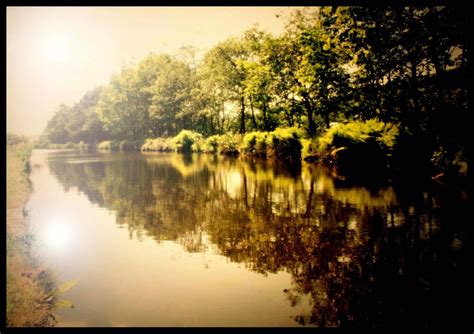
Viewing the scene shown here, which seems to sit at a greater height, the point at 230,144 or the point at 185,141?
the point at 185,141

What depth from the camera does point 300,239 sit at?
922 cm

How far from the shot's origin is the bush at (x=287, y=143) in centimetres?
3306

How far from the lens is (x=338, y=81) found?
113 feet

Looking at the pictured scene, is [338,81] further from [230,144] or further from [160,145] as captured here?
[160,145]

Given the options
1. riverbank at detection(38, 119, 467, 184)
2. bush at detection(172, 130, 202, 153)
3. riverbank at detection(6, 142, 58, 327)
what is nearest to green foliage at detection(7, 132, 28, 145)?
bush at detection(172, 130, 202, 153)

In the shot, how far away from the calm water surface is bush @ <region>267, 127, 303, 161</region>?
17.6 metres

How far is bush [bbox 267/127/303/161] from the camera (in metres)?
33.1

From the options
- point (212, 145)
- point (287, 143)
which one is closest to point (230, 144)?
point (212, 145)

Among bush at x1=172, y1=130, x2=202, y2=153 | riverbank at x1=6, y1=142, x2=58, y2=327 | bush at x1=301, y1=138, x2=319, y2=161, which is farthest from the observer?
bush at x1=172, y1=130, x2=202, y2=153

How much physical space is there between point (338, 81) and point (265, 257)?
2976 cm

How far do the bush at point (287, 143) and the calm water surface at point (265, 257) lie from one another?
57.6 ft

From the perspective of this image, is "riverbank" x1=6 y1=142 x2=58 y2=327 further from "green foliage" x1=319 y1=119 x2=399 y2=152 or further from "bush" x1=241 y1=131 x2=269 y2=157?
"bush" x1=241 y1=131 x2=269 y2=157
